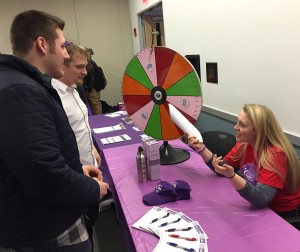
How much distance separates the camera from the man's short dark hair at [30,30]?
1.02 metres

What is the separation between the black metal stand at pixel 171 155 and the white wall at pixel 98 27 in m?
4.08

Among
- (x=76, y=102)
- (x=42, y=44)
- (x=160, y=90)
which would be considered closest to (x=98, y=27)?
(x=76, y=102)

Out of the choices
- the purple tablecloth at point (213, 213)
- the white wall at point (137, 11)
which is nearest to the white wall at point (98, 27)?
the white wall at point (137, 11)

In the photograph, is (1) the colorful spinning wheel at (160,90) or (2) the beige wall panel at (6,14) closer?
(1) the colorful spinning wheel at (160,90)

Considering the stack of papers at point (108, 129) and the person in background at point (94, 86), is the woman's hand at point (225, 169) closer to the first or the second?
the stack of papers at point (108, 129)

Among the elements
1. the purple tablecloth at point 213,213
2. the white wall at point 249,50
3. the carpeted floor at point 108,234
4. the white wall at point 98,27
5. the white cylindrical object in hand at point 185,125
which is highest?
the white wall at point 98,27

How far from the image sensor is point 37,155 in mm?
843

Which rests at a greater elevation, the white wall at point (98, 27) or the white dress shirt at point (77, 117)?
the white wall at point (98, 27)

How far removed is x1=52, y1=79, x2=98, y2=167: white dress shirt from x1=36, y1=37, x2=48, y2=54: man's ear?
2.01ft

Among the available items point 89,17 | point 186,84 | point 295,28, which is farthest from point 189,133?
point 89,17

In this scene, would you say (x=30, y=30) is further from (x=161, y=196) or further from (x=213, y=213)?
(x=213, y=213)

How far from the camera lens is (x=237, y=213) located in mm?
1176

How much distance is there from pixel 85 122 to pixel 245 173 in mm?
998

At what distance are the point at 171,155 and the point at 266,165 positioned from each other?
0.62 metres
